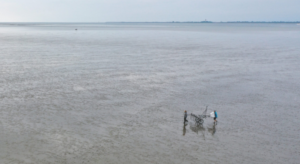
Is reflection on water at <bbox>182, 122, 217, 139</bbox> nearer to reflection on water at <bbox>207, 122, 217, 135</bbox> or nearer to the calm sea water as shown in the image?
reflection on water at <bbox>207, 122, 217, 135</bbox>

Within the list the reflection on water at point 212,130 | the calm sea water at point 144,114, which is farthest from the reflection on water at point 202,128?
the calm sea water at point 144,114

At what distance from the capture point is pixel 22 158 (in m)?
21.2

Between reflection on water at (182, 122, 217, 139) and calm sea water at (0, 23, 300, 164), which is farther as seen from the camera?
reflection on water at (182, 122, 217, 139)

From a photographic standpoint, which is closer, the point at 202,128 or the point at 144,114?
the point at 202,128

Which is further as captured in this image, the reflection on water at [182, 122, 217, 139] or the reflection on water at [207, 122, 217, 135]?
the reflection on water at [182, 122, 217, 139]

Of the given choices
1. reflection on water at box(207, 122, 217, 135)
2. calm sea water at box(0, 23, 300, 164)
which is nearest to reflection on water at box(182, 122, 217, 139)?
reflection on water at box(207, 122, 217, 135)

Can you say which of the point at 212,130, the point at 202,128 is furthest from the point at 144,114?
the point at 212,130

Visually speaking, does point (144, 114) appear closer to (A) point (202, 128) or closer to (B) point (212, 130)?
(A) point (202, 128)

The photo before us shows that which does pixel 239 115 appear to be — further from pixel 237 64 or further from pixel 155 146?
pixel 237 64

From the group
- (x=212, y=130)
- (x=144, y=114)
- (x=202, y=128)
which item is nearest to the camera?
(x=212, y=130)

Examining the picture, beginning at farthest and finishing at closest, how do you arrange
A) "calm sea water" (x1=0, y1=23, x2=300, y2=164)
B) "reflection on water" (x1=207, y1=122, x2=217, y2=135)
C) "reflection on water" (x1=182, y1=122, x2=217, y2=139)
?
1. "reflection on water" (x1=182, y1=122, x2=217, y2=139)
2. "reflection on water" (x1=207, y1=122, x2=217, y2=135)
3. "calm sea water" (x1=0, y1=23, x2=300, y2=164)

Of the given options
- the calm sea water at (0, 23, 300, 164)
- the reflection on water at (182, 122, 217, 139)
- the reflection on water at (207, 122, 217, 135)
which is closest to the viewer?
the calm sea water at (0, 23, 300, 164)

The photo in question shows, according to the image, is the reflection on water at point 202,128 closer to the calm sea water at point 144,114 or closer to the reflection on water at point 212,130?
the reflection on water at point 212,130

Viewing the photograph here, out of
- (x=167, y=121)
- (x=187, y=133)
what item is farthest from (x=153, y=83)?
(x=187, y=133)
